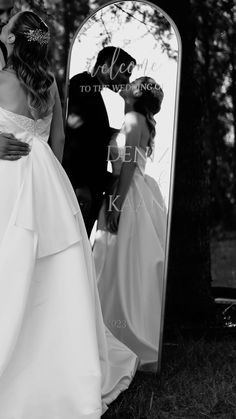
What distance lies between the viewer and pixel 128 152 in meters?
4.20

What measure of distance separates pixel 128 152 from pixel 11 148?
126 cm

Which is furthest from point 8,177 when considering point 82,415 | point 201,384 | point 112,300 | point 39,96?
point 201,384

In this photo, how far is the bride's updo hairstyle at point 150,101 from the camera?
4.07 metres

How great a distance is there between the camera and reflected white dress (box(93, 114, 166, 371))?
13.1ft

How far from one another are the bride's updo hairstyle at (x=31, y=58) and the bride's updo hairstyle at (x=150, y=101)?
103cm

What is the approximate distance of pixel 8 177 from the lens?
3066 mm

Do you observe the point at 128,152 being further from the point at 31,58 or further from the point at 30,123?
the point at 31,58

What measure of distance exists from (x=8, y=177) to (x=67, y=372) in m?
0.95

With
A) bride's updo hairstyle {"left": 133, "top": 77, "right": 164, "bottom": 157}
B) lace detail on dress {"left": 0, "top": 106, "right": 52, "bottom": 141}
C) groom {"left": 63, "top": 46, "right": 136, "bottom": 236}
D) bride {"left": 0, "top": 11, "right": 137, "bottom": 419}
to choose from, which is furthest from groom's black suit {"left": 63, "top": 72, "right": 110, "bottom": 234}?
bride {"left": 0, "top": 11, "right": 137, "bottom": 419}

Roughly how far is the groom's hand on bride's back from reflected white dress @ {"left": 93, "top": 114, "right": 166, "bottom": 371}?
45.5 inches

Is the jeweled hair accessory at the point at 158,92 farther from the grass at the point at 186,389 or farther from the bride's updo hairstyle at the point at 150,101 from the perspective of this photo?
the grass at the point at 186,389

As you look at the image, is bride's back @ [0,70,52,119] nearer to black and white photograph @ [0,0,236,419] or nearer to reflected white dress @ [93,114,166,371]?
black and white photograph @ [0,0,236,419]

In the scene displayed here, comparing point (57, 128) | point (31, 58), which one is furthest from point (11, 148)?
point (57, 128)

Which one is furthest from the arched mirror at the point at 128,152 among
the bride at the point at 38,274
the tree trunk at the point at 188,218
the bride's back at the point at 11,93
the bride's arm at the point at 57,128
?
the bride's back at the point at 11,93
